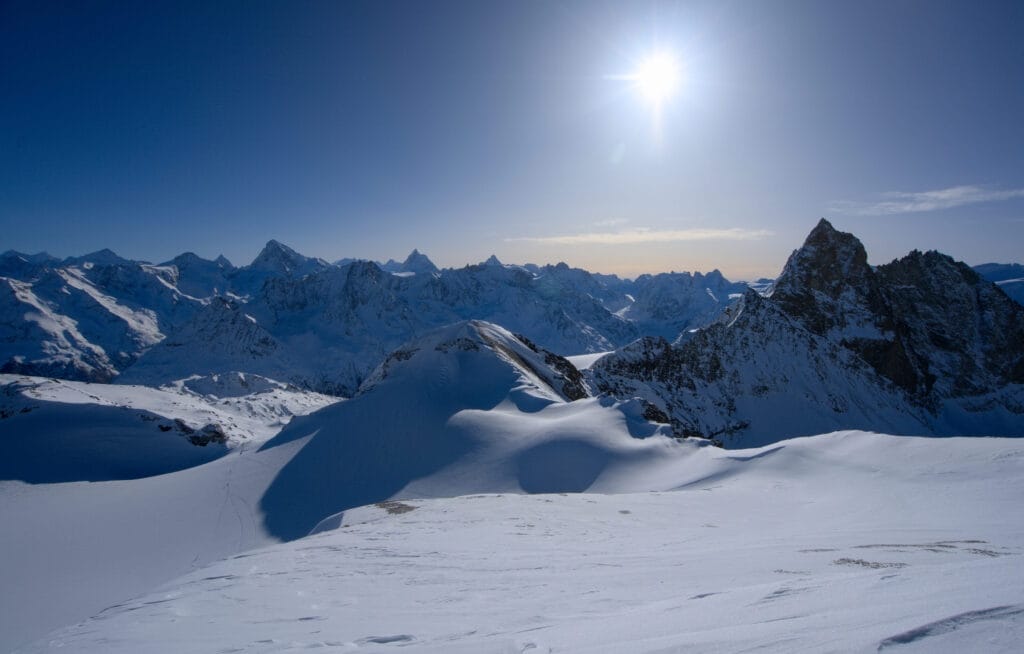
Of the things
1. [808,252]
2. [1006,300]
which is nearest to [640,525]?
[808,252]

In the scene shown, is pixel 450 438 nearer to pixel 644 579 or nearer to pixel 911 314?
pixel 644 579

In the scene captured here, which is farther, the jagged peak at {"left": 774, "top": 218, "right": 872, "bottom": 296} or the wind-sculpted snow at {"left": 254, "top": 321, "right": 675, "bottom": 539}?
the jagged peak at {"left": 774, "top": 218, "right": 872, "bottom": 296}

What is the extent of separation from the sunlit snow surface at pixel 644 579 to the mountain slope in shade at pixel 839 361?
193ft

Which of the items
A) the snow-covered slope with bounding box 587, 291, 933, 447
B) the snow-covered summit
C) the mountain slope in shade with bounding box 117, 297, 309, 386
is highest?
the mountain slope in shade with bounding box 117, 297, 309, 386

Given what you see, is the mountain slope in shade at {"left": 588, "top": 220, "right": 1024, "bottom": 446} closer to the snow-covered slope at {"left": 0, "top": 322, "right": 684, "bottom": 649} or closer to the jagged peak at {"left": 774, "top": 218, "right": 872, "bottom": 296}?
the jagged peak at {"left": 774, "top": 218, "right": 872, "bottom": 296}

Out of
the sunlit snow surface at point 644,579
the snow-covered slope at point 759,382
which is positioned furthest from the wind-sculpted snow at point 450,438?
the snow-covered slope at point 759,382

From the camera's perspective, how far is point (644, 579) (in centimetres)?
731

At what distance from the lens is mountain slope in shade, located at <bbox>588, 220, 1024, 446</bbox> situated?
85.1 meters

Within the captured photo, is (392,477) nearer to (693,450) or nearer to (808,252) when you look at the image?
(693,450)

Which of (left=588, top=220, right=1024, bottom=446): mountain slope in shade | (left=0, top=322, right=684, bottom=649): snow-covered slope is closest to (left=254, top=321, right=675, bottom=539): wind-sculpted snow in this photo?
(left=0, top=322, right=684, bottom=649): snow-covered slope

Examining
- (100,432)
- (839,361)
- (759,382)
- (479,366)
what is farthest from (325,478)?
(839,361)

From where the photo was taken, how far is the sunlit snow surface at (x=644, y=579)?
3.81 meters

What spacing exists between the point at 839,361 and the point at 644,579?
378 feet

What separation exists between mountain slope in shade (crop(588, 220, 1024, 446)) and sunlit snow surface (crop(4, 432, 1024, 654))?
5882 cm
